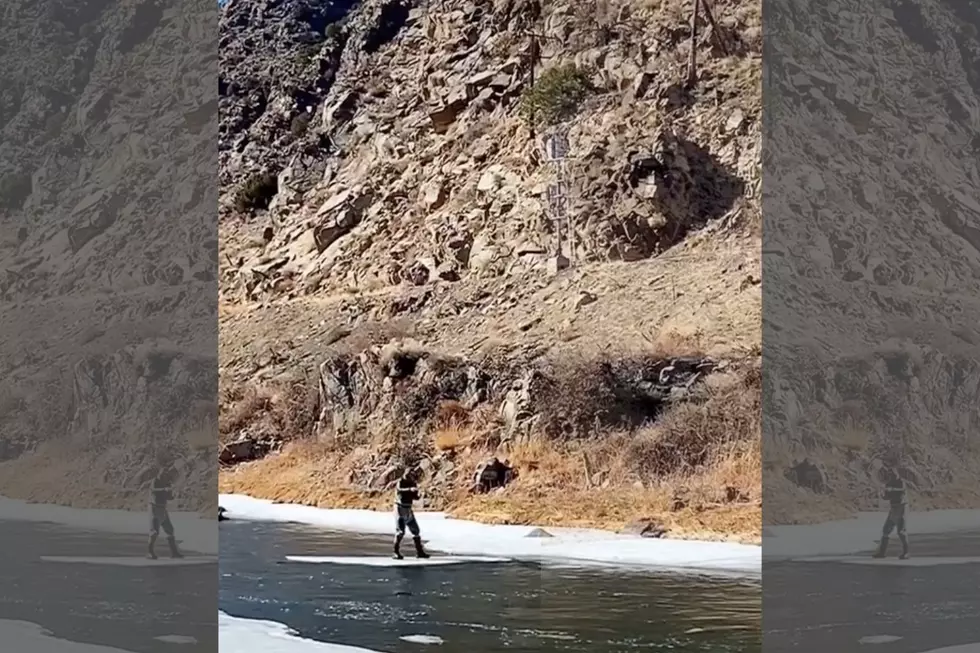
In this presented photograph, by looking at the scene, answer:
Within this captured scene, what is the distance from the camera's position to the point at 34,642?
16.6 feet

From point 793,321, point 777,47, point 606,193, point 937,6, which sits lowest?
point 793,321

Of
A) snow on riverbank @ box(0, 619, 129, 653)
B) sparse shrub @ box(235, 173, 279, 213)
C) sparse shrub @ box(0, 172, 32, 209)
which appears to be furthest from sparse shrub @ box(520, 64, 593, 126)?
snow on riverbank @ box(0, 619, 129, 653)

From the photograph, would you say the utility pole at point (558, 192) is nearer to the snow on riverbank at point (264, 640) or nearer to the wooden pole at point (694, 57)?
the wooden pole at point (694, 57)

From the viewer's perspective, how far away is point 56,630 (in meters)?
5.18

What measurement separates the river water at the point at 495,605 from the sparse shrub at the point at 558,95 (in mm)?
7262

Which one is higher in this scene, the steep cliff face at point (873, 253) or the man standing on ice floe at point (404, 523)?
the steep cliff face at point (873, 253)

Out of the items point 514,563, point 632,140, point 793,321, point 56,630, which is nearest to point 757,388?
point 793,321

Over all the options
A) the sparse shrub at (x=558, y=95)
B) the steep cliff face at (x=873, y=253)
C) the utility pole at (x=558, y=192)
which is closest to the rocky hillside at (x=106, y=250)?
the sparse shrub at (x=558, y=95)

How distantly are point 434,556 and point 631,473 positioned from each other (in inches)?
99.2

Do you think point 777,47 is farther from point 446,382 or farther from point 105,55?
point 105,55

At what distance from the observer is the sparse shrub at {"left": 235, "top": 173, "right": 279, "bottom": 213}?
18.4 metres

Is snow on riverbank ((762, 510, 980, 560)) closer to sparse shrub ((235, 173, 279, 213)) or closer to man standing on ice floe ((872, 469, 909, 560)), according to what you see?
man standing on ice floe ((872, 469, 909, 560))

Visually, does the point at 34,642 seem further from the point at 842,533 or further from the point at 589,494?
the point at 589,494

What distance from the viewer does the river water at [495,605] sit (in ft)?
17.2
